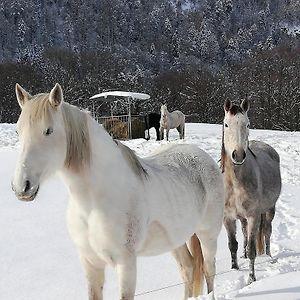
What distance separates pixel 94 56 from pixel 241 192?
5729 centimetres

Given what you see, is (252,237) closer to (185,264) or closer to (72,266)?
(185,264)

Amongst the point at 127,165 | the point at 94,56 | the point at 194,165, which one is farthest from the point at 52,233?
the point at 94,56

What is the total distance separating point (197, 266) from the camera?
146 inches

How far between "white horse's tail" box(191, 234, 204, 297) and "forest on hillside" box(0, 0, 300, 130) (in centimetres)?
2170

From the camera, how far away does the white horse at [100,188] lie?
7.02ft

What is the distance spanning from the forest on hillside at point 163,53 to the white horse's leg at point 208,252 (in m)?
21.9

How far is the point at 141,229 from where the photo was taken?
8.30 ft

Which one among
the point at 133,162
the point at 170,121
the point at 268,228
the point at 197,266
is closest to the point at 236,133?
the point at 197,266

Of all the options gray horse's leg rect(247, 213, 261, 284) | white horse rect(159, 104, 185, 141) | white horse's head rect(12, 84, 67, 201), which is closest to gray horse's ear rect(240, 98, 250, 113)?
gray horse's leg rect(247, 213, 261, 284)

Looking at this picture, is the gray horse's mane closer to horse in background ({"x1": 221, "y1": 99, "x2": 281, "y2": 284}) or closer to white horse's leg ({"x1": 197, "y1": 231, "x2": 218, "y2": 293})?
white horse's leg ({"x1": 197, "y1": 231, "x2": 218, "y2": 293})

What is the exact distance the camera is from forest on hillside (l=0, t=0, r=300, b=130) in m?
42.0

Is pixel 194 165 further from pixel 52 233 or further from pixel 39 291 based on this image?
pixel 52 233

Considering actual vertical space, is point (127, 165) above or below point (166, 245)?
above

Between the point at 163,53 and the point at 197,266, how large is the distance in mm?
85522
